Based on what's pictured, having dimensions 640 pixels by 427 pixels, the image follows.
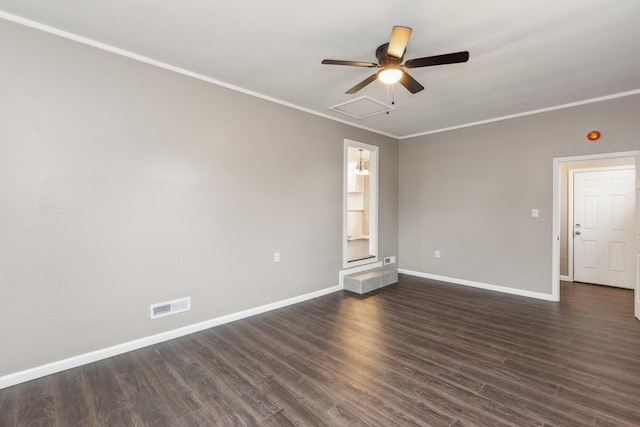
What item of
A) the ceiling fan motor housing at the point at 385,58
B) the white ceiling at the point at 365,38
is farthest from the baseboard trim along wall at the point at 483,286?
the ceiling fan motor housing at the point at 385,58

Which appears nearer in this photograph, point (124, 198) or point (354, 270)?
point (124, 198)

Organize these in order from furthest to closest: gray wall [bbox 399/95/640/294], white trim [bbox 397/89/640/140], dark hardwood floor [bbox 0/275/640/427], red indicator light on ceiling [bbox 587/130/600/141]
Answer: gray wall [bbox 399/95/640/294]
red indicator light on ceiling [bbox 587/130/600/141]
white trim [bbox 397/89/640/140]
dark hardwood floor [bbox 0/275/640/427]

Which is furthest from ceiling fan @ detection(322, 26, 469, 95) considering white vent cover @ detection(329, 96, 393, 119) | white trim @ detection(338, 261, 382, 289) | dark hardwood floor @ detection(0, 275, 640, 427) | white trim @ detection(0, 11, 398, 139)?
white trim @ detection(338, 261, 382, 289)

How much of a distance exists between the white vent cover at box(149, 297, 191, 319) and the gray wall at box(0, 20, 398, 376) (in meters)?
0.06

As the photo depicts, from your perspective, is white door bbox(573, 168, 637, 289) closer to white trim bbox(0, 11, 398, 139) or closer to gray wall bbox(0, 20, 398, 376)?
gray wall bbox(0, 20, 398, 376)

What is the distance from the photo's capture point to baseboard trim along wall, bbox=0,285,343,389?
2273mm

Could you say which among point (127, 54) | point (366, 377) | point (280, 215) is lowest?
point (366, 377)

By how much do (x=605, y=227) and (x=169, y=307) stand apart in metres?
6.69

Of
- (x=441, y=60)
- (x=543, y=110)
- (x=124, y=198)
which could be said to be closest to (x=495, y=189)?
(x=543, y=110)

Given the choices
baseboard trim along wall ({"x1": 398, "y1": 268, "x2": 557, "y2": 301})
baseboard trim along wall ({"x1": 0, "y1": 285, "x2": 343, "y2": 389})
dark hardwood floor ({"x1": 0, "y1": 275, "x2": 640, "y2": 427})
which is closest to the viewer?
dark hardwood floor ({"x1": 0, "y1": 275, "x2": 640, "y2": 427})

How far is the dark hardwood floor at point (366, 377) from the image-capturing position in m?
1.92

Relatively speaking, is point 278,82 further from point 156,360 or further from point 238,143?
point 156,360

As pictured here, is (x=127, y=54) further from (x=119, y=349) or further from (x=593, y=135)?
(x=593, y=135)

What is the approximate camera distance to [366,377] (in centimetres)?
234
